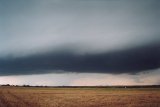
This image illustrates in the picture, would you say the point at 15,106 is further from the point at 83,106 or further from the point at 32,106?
the point at 83,106

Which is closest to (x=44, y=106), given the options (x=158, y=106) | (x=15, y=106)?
(x=15, y=106)

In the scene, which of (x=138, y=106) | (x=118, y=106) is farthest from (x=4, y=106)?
(x=138, y=106)

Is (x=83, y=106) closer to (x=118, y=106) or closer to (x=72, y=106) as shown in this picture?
(x=72, y=106)

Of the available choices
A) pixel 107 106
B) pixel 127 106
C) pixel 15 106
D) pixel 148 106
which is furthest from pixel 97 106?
pixel 15 106

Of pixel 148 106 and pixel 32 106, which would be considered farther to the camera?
pixel 148 106

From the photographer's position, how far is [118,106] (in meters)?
29.1

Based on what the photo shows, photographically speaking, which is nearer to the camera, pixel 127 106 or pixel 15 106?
pixel 15 106

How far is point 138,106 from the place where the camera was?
2897cm

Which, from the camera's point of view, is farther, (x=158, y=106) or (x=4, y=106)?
(x=158, y=106)

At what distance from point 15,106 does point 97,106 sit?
27.2 feet

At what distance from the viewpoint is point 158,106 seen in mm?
28375

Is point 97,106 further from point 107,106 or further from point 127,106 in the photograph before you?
point 127,106

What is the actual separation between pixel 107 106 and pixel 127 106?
2.06 m

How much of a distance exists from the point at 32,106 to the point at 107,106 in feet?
25.3
